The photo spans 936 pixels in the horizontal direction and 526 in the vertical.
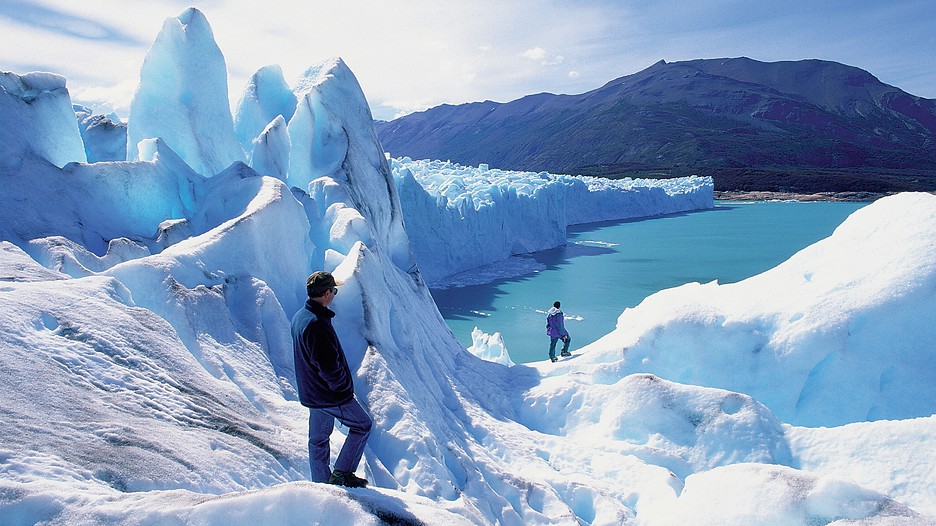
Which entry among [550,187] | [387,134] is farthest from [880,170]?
[387,134]

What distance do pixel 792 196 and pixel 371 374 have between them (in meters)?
46.4

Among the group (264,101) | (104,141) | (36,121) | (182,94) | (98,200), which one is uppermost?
(264,101)

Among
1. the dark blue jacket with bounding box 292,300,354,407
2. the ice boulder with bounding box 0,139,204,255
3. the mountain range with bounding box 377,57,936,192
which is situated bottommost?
the dark blue jacket with bounding box 292,300,354,407

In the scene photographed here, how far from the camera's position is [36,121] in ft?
15.4

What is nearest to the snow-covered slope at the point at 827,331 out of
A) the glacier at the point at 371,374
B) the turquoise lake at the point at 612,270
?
the glacier at the point at 371,374

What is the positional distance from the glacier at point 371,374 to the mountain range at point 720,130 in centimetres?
4408

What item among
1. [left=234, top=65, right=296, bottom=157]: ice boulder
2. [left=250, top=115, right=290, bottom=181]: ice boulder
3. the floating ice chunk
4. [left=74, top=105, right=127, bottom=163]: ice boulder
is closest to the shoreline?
the floating ice chunk

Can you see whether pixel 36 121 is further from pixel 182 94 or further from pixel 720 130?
pixel 720 130

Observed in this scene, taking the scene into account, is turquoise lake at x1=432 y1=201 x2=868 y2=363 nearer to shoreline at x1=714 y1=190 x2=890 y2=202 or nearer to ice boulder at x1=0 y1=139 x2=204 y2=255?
ice boulder at x1=0 y1=139 x2=204 y2=255

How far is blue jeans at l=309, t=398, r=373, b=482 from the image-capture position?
2080 mm

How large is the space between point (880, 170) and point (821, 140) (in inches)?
540

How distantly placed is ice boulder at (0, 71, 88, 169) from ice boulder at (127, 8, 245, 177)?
1.53 metres

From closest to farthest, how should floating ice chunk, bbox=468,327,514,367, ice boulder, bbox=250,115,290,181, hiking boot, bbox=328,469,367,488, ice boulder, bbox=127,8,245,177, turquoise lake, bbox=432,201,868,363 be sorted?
hiking boot, bbox=328,469,367,488 < ice boulder, bbox=250,115,290,181 < ice boulder, bbox=127,8,245,177 < floating ice chunk, bbox=468,327,514,367 < turquoise lake, bbox=432,201,868,363

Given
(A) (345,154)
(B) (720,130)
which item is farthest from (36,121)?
(B) (720,130)
